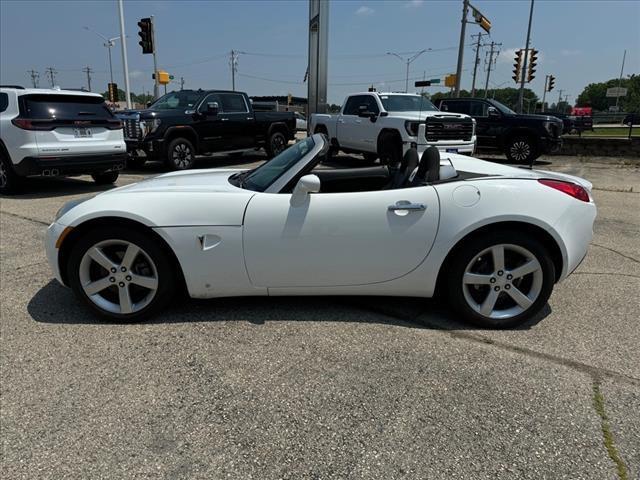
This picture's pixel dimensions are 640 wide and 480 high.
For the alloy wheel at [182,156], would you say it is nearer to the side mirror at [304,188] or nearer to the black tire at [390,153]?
the black tire at [390,153]

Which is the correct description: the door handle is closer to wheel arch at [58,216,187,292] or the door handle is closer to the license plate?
wheel arch at [58,216,187,292]

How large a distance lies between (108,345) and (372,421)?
1.74m

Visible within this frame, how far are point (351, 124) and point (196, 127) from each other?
407 cm

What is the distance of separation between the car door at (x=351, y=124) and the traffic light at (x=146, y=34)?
11232mm

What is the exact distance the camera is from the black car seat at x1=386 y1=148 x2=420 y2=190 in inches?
138

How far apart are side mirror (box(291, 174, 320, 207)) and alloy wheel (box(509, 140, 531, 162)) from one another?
506 inches

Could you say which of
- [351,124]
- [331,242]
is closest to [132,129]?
[351,124]

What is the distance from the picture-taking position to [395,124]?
1112 cm

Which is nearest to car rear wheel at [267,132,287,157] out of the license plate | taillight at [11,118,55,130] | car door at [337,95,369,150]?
car door at [337,95,369,150]

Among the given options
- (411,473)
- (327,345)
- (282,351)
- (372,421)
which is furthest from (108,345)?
(411,473)

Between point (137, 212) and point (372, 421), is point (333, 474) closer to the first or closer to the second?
point (372, 421)

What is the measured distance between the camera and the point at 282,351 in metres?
2.87

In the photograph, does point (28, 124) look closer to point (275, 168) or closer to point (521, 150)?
Result: point (275, 168)

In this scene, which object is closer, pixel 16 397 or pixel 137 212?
pixel 16 397
